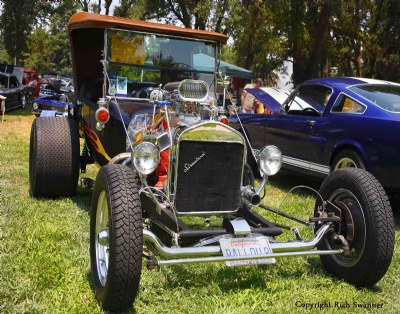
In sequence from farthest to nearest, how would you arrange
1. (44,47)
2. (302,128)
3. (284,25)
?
(44,47)
(284,25)
(302,128)

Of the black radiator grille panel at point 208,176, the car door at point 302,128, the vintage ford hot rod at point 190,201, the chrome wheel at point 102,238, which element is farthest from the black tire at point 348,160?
the chrome wheel at point 102,238

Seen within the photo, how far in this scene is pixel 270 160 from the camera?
12.3 feet

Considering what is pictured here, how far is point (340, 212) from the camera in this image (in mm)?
3596

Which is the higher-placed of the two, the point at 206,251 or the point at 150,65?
the point at 150,65

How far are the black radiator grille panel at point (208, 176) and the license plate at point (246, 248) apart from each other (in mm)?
472

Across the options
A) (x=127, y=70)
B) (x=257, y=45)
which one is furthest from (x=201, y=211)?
(x=257, y=45)

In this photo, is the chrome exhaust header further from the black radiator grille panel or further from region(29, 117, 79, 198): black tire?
region(29, 117, 79, 198): black tire

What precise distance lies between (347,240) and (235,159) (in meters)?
1.05

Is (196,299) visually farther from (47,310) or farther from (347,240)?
(347,240)

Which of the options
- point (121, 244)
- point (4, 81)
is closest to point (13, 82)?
point (4, 81)

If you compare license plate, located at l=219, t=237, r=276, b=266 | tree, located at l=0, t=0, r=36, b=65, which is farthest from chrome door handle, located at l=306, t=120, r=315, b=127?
tree, located at l=0, t=0, r=36, b=65

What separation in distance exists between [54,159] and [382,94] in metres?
4.12

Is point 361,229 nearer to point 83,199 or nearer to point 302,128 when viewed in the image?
point 302,128

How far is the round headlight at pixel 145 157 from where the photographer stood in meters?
3.24
